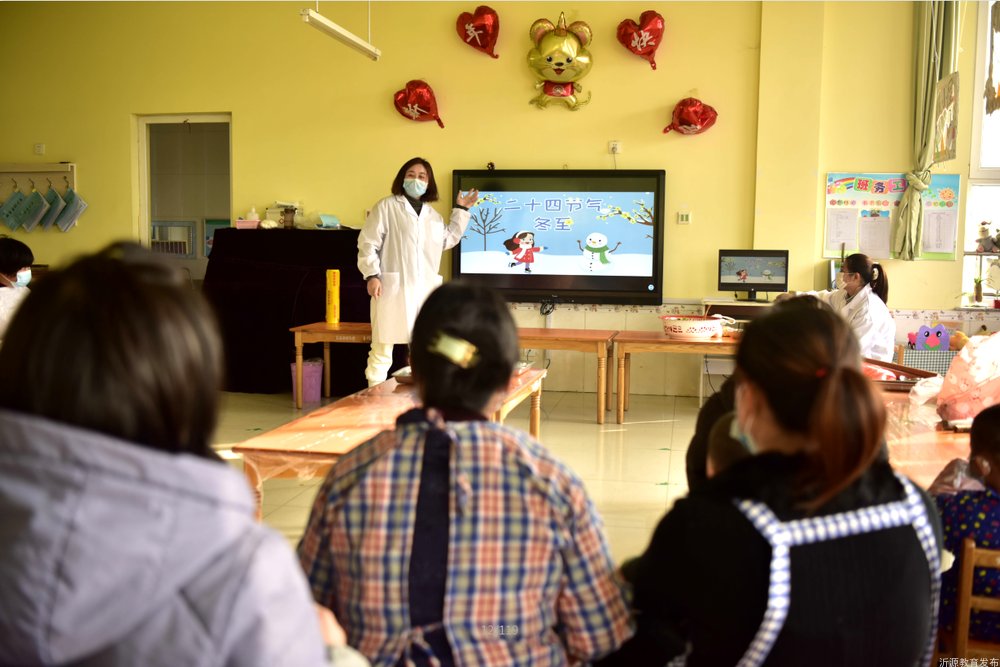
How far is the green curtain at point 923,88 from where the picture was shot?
5781 mm

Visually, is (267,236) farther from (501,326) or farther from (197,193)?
(501,326)

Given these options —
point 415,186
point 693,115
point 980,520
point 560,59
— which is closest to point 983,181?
point 693,115

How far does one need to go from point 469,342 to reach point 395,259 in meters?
4.26

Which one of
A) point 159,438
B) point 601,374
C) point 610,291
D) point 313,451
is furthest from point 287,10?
point 159,438

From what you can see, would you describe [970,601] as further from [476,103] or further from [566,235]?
[476,103]

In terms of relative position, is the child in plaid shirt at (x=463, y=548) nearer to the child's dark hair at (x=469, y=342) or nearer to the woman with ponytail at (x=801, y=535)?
the child's dark hair at (x=469, y=342)

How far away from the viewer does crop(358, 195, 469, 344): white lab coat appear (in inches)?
211

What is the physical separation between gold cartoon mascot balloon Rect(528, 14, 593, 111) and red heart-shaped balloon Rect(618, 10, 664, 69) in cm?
27

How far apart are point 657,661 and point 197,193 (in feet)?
26.9

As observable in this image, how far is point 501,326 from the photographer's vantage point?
124cm

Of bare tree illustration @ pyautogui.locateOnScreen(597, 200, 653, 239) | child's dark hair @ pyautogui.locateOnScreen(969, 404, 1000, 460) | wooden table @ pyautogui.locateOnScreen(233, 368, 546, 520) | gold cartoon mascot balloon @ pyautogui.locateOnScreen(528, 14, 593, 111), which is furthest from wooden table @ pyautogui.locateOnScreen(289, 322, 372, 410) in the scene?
child's dark hair @ pyautogui.locateOnScreen(969, 404, 1000, 460)

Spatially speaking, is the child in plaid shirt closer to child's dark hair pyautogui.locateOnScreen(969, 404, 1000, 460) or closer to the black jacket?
the black jacket

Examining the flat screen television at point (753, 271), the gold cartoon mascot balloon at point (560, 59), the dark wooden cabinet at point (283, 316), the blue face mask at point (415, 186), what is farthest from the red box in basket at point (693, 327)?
the dark wooden cabinet at point (283, 316)

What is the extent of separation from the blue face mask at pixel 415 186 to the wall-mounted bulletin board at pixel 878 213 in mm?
3005
